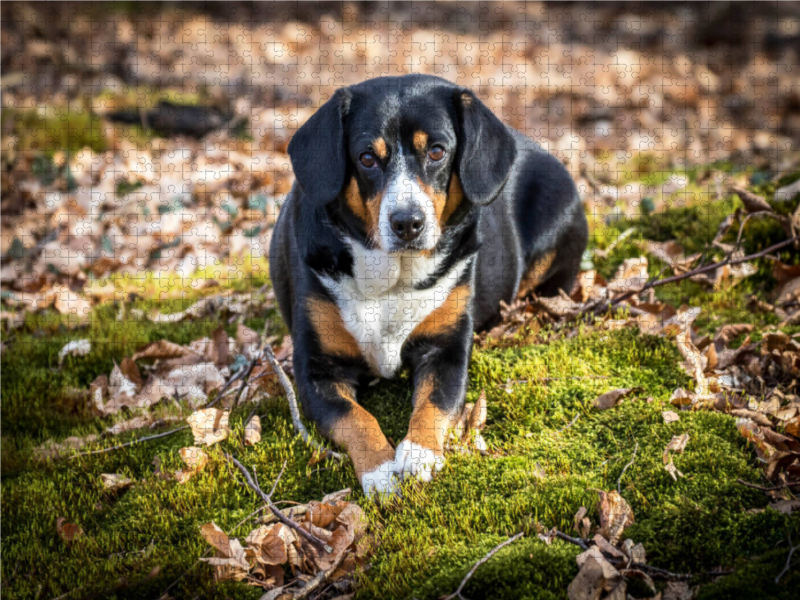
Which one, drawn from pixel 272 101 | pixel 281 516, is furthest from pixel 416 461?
pixel 272 101

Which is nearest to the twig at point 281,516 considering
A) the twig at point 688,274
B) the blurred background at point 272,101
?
the twig at point 688,274

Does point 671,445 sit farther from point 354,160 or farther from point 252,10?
point 252,10

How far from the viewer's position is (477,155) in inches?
153

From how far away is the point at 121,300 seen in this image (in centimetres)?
601

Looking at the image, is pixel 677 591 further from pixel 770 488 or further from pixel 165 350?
pixel 165 350

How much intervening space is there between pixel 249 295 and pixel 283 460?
257 centimetres

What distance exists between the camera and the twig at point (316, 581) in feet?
8.77

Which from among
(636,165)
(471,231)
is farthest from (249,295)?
(636,165)

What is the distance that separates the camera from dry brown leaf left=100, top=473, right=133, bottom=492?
11.5 feet

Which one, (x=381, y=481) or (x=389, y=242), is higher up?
(x=389, y=242)

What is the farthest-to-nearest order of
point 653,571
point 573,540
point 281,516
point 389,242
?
point 389,242 < point 281,516 < point 573,540 < point 653,571

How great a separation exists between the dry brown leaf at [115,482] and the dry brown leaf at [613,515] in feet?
7.06

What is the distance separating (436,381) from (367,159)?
1160 millimetres

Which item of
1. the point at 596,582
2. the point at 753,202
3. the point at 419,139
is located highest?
the point at 419,139
